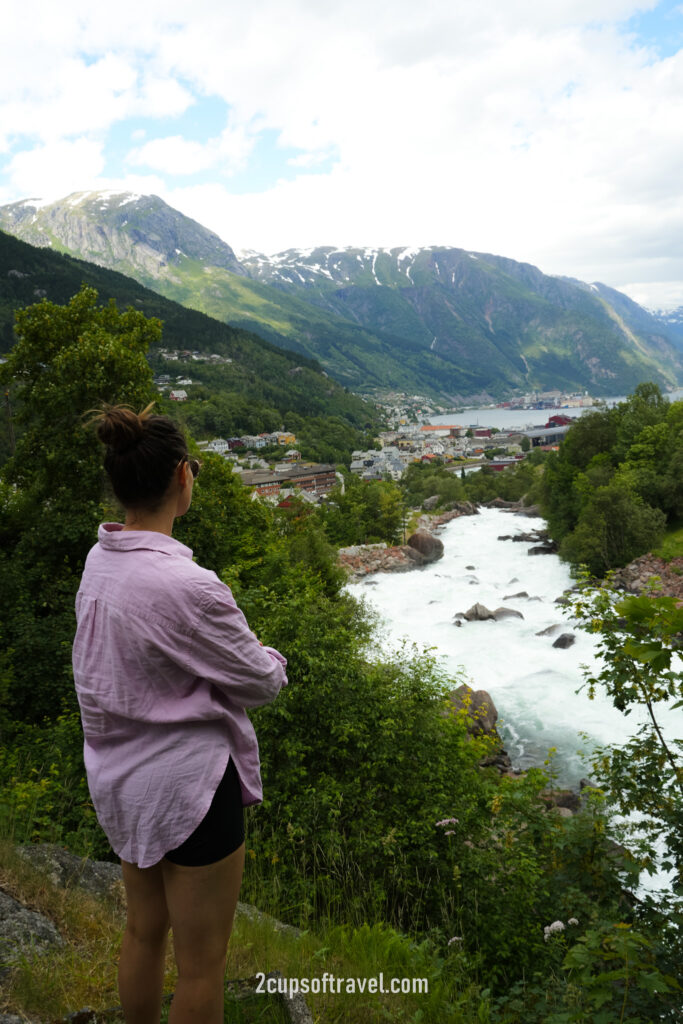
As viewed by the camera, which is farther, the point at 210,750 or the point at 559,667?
the point at 559,667

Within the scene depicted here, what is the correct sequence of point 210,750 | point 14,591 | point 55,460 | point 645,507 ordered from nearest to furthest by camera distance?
point 210,750, point 14,591, point 55,460, point 645,507

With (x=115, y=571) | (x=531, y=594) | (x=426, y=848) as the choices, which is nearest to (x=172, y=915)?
(x=115, y=571)

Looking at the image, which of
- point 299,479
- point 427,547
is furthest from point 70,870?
point 299,479

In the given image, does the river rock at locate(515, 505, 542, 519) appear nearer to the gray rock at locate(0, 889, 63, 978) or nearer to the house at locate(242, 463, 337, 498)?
the house at locate(242, 463, 337, 498)

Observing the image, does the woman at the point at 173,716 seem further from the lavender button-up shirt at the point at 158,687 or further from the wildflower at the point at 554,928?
the wildflower at the point at 554,928

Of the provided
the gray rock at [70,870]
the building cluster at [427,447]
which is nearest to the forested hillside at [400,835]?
the gray rock at [70,870]

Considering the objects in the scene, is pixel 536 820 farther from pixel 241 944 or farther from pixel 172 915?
pixel 172 915

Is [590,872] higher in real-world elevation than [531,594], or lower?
higher

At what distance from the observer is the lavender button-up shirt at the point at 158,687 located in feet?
5.05

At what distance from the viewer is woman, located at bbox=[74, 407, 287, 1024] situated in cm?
154

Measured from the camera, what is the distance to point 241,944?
299 centimetres

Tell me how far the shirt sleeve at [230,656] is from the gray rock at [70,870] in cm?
262

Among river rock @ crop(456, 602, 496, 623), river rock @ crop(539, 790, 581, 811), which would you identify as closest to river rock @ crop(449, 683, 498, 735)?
river rock @ crop(539, 790, 581, 811)

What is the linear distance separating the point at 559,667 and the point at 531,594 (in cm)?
884
